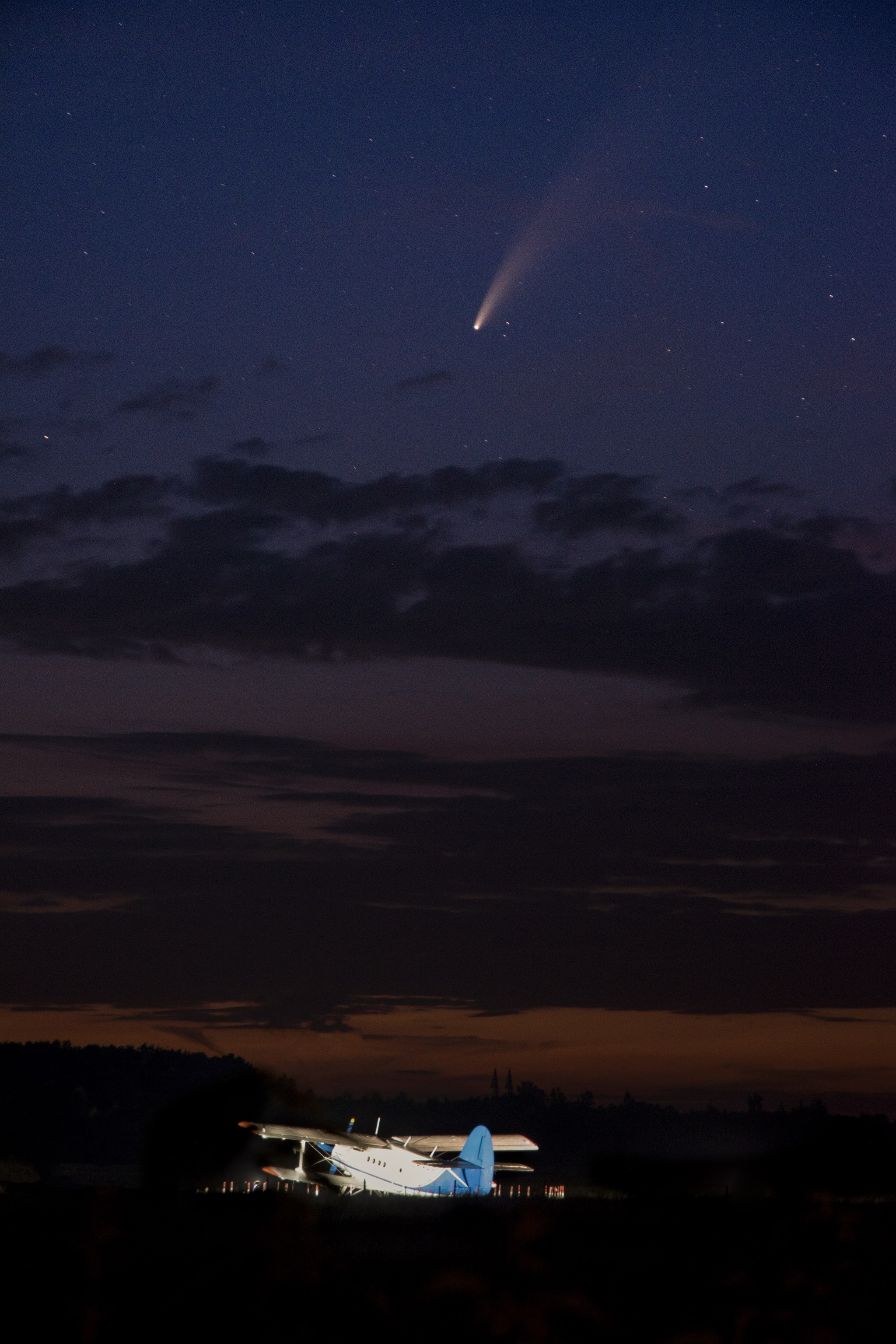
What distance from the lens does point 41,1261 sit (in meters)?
22.4

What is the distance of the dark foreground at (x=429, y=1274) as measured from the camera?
64.6 feet

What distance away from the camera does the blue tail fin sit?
75.6 meters

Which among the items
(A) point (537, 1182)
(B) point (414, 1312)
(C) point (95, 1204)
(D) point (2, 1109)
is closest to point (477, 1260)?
(B) point (414, 1312)

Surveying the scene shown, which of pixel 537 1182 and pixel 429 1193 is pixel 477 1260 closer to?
pixel 429 1193

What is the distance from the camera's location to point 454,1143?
87.8 metres

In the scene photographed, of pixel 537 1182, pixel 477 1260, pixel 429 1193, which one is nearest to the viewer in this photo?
pixel 477 1260

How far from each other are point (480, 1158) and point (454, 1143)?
11.7 metres

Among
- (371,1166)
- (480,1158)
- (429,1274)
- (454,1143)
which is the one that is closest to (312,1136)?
(371,1166)

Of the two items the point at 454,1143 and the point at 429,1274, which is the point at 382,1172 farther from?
the point at 429,1274

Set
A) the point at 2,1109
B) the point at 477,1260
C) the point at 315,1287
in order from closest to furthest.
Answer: the point at 315,1287
the point at 477,1260
the point at 2,1109

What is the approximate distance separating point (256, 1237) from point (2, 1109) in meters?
173

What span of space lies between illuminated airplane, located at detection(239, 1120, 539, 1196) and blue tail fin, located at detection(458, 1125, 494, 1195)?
0.15ft

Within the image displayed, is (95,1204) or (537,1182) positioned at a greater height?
(95,1204)

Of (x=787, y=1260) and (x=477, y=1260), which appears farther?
(x=787, y=1260)
